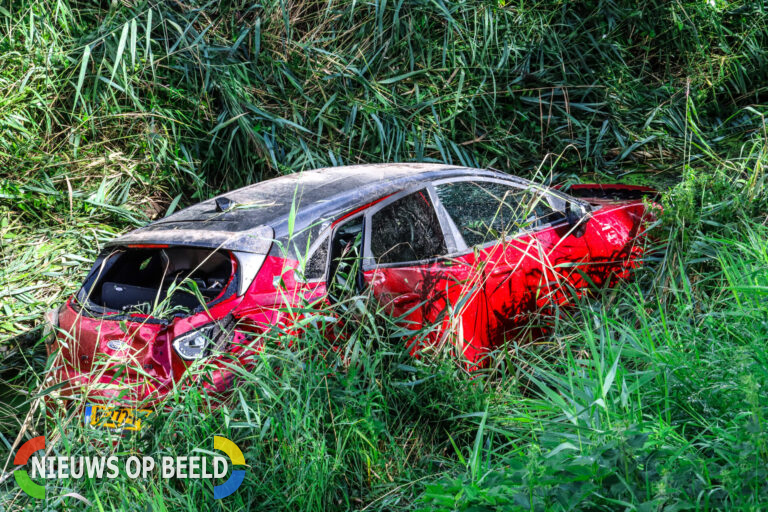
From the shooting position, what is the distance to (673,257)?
3719mm

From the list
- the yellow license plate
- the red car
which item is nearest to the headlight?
the red car

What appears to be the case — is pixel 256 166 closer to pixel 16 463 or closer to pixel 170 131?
pixel 170 131

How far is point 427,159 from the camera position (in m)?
6.55

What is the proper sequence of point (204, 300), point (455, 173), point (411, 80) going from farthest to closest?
point (411, 80) < point (455, 173) < point (204, 300)

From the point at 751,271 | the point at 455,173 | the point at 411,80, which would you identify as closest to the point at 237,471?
the point at 455,173

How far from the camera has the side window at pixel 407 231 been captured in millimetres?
3314

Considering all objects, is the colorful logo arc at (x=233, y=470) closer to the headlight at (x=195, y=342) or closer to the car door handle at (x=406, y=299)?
the headlight at (x=195, y=342)

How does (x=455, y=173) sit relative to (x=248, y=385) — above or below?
above

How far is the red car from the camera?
2744 mm

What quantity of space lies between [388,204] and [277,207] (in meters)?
0.59

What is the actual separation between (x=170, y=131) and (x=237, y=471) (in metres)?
4.59

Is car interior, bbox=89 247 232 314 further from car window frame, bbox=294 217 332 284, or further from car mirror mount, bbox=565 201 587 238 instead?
car mirror mount, bbox=565 201 587 238

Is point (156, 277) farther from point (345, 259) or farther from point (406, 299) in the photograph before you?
point (406, 299)
